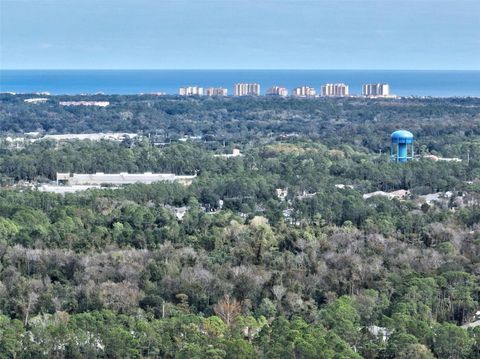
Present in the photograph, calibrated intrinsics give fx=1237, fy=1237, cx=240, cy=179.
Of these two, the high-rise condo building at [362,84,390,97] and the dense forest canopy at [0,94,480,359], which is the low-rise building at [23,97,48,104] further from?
the dense forest canopy at [0,94,480,359]

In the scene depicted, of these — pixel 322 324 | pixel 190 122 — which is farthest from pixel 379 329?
pixel 190 122

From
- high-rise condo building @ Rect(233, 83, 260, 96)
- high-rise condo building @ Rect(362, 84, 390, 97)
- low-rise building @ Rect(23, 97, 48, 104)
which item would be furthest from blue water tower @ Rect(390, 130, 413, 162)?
high-rise condo building @ Rect(233, 83, 260, 96)

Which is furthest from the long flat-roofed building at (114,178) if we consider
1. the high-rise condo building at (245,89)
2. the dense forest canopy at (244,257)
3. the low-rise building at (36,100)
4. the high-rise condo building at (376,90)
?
the high-rise condo building at (245,89)

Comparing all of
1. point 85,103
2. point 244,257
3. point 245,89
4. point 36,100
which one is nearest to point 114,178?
point 244,257

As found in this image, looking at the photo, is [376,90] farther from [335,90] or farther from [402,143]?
[402,143]

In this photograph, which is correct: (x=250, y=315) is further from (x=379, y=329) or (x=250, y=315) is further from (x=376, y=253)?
(x=376, y=253)
